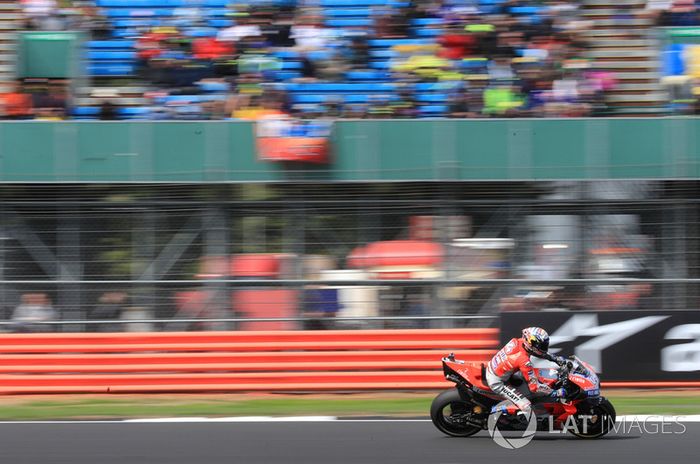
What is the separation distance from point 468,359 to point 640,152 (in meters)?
3.40

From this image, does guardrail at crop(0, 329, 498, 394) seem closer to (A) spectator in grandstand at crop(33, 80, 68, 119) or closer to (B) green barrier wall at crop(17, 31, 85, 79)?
(A) spectator in grandstand at crop(33, 80, 68, 119)

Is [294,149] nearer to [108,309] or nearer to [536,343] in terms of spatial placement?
[108,309]

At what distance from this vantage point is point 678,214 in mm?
11617

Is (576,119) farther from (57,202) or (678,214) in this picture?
(57,202)

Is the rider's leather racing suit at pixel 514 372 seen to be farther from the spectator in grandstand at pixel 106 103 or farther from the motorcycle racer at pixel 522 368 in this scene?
the spectator in grandstand at pixel 106 103

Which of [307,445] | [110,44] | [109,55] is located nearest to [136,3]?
[110,44]

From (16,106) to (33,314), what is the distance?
290 centimetres

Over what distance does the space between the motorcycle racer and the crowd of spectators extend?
4820 millimetres

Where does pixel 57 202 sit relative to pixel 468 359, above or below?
above

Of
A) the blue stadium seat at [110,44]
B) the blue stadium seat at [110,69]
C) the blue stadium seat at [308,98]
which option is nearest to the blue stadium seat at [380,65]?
the blue stadium seat at [308,98]

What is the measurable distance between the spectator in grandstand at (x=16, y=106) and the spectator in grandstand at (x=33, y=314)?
102 inches

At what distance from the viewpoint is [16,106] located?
12.9 meters

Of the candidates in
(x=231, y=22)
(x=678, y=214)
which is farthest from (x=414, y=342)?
(x=231, y=22)

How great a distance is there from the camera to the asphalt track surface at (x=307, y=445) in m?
7.96
